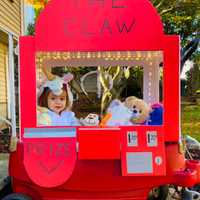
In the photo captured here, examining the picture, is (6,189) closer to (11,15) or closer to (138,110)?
(138,110)

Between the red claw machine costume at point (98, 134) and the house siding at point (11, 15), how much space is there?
839 cm

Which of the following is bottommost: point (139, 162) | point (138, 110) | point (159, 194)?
point (159, 194)

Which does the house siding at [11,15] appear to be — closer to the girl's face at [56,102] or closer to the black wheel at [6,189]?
the black wheel at [6,189]

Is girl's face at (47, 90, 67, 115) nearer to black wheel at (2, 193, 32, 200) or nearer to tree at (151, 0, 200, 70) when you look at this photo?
black wheel at (2, 193, 32, 200)

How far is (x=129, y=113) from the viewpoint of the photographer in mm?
4883

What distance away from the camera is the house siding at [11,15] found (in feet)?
43.6

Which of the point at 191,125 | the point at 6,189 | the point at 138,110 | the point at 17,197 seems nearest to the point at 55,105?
the point at 138,110

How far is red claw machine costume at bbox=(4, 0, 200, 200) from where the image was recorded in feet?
14.7

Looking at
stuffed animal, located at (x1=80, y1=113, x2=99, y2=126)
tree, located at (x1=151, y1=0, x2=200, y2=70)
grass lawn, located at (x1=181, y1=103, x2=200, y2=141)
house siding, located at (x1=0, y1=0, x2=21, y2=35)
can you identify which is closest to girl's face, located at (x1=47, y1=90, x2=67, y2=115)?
stuffed animal, located at (x1=80, y1=113, x2=99, y2=126)

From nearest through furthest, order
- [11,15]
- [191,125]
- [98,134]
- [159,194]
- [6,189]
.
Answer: [98,134]
[159,194]
[6,189]
[11,15]
[191,125]

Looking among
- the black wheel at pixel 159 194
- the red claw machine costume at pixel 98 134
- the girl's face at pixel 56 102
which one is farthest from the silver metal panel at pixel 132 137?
the black wheel at pixel 159 194

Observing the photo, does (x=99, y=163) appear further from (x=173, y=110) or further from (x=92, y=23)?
(x=92, y=23)

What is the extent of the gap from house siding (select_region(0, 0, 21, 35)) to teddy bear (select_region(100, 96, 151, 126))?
8.42 m

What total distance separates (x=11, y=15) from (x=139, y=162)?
11.2 meters
